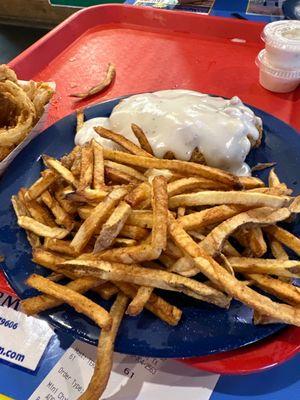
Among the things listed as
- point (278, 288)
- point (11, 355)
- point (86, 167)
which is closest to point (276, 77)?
point (86, 167)

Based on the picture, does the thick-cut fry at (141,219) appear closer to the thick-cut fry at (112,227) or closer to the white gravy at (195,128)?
the thick-cut fry at (112,227)

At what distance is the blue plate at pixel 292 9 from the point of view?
7.32 ft

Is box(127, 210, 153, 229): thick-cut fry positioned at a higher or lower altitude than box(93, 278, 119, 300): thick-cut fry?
higher

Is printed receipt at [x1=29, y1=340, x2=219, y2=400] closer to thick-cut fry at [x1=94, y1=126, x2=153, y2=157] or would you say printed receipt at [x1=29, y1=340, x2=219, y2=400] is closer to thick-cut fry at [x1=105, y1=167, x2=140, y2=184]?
thick-cut fry at [x1=105, y1=167, x2=140, y2=184]

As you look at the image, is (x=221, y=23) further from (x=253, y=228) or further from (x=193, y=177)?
(x=253, y=228)

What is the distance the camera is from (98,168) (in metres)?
1.20

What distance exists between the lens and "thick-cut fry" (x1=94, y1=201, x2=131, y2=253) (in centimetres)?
99

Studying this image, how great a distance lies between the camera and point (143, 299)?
3.15ft

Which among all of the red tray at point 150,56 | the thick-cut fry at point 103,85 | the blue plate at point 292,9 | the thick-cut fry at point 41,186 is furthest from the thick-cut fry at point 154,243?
the blue plate at point 292,9

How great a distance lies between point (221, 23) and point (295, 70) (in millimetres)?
636

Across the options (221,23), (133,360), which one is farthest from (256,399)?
(221,23)

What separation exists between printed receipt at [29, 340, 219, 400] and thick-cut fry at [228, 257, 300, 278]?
0.31 m

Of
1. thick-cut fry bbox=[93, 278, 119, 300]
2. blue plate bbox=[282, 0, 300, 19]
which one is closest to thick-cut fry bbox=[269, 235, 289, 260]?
thick-cut fry bbox=[93, 278, 119, 300]

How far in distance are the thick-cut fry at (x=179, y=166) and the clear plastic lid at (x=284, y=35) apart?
0.96 metres
